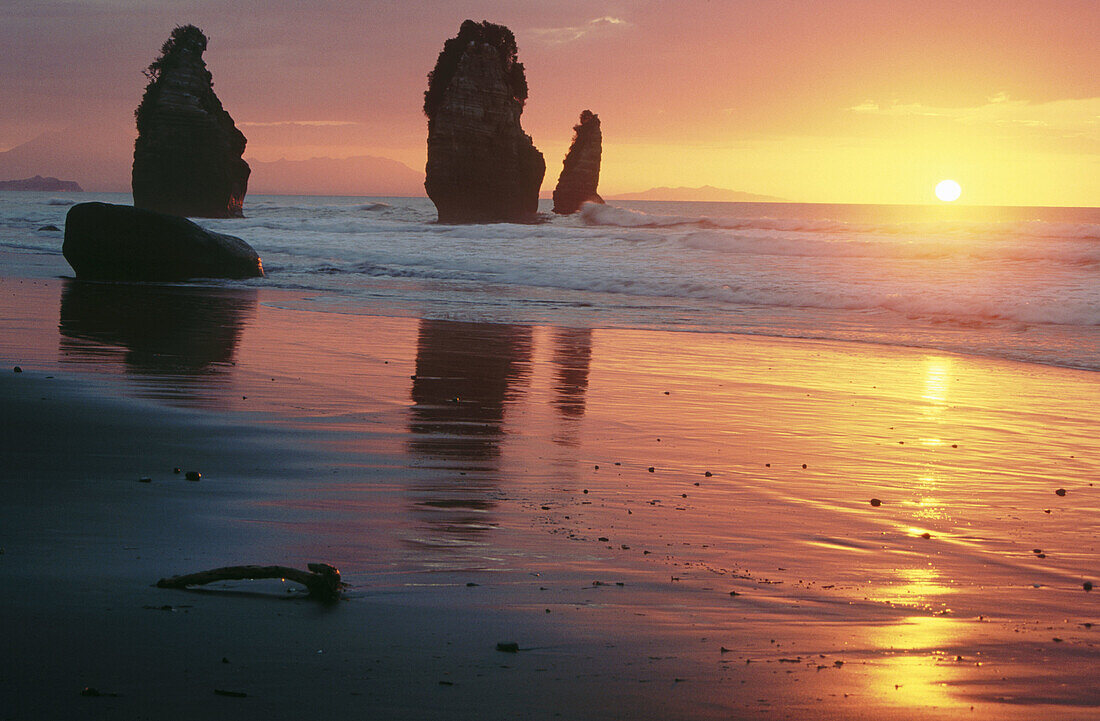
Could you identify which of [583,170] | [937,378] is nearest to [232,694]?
[937,378]

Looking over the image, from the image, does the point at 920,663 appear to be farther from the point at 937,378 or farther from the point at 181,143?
the point at 181,143

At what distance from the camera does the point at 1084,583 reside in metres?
3.57

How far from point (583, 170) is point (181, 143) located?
28233mm

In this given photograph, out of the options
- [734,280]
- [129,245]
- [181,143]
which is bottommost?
[129,245]

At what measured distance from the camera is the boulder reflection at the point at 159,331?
7.46 metres

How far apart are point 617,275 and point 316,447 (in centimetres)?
1623

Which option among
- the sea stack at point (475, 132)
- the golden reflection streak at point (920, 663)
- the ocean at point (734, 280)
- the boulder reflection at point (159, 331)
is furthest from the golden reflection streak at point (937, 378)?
the sea stack at point (475, 132)

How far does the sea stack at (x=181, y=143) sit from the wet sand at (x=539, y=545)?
2005 inches

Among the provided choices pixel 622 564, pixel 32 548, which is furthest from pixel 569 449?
pixel 32 548

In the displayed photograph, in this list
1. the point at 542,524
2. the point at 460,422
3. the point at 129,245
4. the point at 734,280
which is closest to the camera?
the point at 542,524

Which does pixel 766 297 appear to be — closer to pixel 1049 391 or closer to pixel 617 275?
pixel 617 275

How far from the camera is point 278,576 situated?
2920 mm

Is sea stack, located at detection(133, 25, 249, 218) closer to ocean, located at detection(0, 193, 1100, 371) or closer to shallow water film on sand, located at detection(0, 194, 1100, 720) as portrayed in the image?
ocean, located at detection(0, 193, 1100, 371)

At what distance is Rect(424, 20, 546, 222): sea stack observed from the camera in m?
53.3
